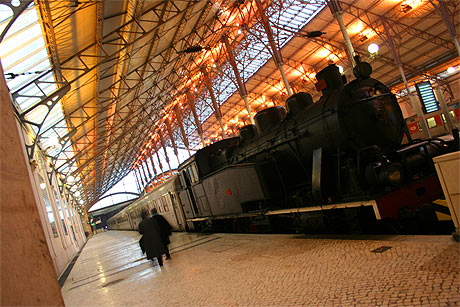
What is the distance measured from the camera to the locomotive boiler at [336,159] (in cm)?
531

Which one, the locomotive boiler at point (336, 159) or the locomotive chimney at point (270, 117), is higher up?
the locomotive chimney at point (270, 117)

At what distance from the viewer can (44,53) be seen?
445 inches

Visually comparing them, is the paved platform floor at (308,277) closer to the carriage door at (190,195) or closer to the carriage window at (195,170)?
the carriage window at (195,170)

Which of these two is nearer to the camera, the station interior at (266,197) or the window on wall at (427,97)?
the station interior at (266,197)

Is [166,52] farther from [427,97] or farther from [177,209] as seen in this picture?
[427,97]

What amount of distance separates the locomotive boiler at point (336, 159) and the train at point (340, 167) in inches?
0.7

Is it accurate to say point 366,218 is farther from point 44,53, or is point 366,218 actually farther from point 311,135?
point 44,53

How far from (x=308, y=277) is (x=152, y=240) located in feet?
16.6

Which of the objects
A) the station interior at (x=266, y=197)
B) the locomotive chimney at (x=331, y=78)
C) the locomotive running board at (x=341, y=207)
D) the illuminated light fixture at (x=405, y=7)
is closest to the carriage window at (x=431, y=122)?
the station interior at (x=266, y=197)

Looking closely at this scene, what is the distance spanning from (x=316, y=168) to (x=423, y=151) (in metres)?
1.84

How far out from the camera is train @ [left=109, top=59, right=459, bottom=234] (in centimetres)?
518

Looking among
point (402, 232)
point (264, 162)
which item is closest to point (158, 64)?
point (264, 162)

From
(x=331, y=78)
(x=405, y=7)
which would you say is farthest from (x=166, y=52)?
(x=405, y=7)

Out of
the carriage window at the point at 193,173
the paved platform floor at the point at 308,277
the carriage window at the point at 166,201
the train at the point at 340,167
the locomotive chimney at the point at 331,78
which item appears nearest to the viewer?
the paved platform floor at the point at 308,277
